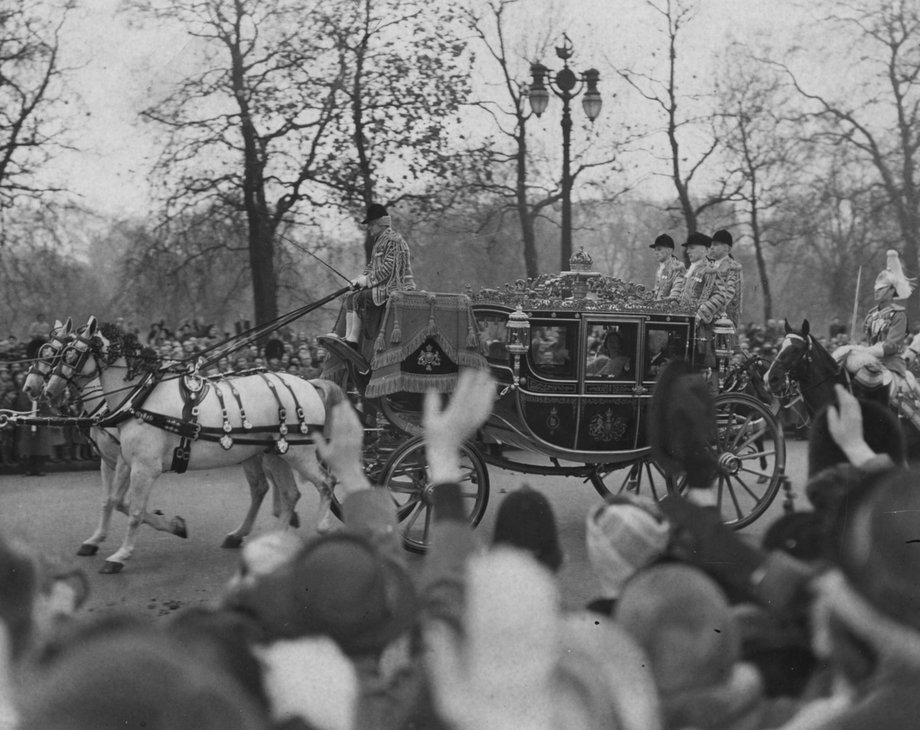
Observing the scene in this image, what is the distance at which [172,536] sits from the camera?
6.77m

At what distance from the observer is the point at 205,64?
22.0 ft

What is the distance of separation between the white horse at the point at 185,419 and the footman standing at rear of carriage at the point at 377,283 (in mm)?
534

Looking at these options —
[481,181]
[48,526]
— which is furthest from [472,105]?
[48,526]

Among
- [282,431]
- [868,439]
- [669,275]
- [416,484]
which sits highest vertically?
[669,275]

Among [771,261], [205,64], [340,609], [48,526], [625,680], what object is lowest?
[48,526]

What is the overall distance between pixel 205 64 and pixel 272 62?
0.45 m

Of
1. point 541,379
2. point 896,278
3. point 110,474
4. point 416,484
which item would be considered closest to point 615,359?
point 541,379

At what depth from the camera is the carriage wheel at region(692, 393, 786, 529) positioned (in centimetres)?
673

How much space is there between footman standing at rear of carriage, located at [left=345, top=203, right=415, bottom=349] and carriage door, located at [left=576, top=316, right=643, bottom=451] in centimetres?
131

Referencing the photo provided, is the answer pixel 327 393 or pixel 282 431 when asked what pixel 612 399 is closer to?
pixel 327 393

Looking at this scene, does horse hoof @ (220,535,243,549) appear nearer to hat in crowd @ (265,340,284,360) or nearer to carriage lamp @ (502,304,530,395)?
carriage lamp @ (502,304,530,395)

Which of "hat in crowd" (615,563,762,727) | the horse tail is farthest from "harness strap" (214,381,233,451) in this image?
"hat in crowd" (615,563,762,727)

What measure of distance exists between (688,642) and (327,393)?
199 inches

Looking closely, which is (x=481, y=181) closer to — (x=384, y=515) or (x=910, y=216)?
(x=910, y=216)
